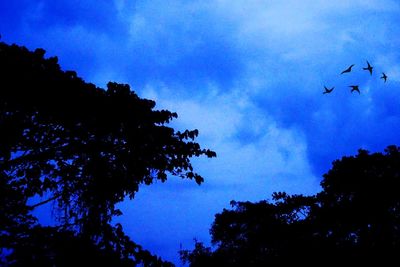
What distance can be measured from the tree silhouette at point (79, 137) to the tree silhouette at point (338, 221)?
15168 millimetres

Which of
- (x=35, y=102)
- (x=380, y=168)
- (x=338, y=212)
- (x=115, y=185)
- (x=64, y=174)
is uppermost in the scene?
(x=380, y=168)

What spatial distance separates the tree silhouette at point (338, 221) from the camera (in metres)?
21.0

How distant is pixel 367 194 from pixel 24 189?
898 inches

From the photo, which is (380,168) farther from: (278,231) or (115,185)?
(115,185)

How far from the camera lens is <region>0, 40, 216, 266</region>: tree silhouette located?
7953mm

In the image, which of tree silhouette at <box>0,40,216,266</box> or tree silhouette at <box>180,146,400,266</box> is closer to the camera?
tree silhouette at <box>0,40,216,266</box>

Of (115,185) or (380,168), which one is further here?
(380,168)

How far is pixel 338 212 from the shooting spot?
24.2 m

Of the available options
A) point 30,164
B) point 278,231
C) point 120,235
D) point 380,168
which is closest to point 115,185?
point 30,164

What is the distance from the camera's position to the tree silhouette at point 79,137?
795 cm

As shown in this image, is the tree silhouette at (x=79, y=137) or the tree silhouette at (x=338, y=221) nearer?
the tree silhouette at (x=79, y=137)

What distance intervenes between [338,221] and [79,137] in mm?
21871

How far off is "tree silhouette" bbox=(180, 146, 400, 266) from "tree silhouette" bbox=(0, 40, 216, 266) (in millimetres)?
15168

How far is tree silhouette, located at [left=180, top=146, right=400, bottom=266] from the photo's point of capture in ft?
68.7
